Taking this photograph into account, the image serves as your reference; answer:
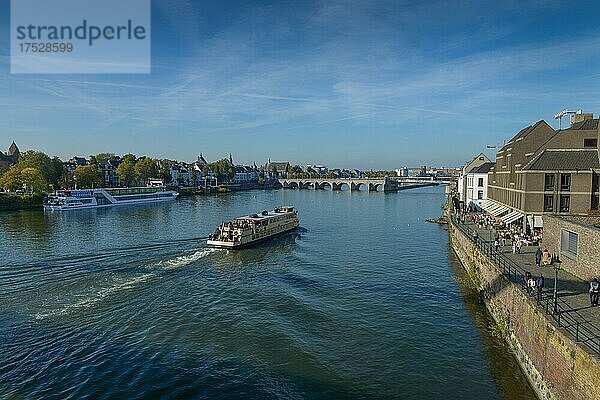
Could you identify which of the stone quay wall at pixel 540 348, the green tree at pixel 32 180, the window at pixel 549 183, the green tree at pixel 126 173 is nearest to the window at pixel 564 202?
the window at pixel 549 183

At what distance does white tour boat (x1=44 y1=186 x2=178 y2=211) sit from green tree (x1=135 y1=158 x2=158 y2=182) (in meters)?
28.5

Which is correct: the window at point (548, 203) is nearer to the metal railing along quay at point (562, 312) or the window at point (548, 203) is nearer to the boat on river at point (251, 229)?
the metal railing along quay at point (562, 312)

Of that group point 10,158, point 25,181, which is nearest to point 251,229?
point 25,181

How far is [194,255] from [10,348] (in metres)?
23.5

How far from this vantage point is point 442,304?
1215 inches

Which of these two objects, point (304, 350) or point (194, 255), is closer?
point (304, 350)

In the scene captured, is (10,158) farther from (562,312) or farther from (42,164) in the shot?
(562,312)

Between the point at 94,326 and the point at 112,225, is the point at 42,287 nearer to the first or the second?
the point at 94,326

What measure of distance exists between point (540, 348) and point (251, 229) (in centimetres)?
Answer: 3865

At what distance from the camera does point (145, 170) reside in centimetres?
15562

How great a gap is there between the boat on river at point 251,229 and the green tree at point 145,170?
333 feet

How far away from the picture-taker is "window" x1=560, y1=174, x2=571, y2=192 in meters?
43.2

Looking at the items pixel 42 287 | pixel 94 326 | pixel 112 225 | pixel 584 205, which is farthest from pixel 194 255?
pixel 584 205

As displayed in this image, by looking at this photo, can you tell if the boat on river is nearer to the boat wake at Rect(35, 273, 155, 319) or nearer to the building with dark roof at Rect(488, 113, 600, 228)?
the boat wake at Rect(35, 273, 155, 319)
